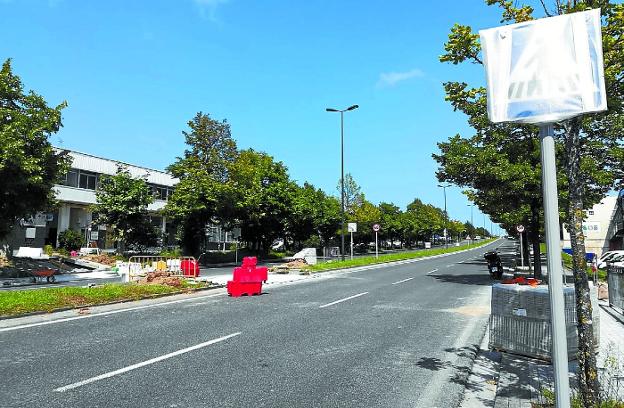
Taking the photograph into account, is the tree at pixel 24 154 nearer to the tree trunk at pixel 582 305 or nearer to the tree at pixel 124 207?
the tree at pixel 124 207

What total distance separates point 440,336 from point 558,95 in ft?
22.1

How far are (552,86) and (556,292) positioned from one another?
4.58 feet

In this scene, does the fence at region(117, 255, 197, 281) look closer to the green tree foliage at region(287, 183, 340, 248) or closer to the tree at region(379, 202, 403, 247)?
the green tree foliage at region(287, 183, 340, 248)

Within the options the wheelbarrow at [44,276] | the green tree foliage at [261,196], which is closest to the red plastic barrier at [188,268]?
the wheelbarrow at [44,276]

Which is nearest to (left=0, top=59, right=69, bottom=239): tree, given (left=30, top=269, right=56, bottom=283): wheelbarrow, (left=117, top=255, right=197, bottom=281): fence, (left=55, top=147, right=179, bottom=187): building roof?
(left=30, top=269, right=56, bottom=283): wheelbarrow

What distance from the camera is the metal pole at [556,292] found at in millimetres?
2725

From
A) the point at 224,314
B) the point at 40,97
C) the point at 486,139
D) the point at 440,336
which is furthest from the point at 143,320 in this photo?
the point at 40,97

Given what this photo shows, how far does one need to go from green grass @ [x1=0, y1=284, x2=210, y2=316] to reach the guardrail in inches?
531

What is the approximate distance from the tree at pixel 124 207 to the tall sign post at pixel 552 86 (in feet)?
107

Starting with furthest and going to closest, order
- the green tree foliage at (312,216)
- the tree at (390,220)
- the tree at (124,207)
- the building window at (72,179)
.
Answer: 1. the tree at (390,220)
2. the building window at (72,179)
3. the green tree foliage at (312,216)
4. the tree at (124,207)

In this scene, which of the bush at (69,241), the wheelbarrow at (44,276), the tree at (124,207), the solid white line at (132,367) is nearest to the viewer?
the solid white line at (132,367)

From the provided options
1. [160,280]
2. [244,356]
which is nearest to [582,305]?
[244,356]

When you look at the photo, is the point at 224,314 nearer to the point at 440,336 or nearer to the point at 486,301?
the point at 440,336

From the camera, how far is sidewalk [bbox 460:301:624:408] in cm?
492
